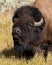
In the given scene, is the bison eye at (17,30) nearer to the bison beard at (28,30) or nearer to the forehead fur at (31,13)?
the bison beard at (28,30)

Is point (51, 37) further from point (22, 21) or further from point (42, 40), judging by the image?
point (22, 21)

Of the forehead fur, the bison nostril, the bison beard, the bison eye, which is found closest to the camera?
the bison eye

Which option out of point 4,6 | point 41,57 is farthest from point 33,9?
point 4,6

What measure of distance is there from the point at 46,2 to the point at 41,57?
1.70m

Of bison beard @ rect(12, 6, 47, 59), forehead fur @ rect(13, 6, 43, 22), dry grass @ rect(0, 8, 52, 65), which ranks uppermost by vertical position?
forehead fur @ rect(13, 6, 43, 22)

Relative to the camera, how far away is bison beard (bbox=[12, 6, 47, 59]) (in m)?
9.45

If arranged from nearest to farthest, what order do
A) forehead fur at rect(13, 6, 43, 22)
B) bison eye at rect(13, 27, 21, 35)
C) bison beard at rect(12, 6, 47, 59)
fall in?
bison eye at rect(13, 27, 21, 35) → bison beard at rect(12, 6, 47, 59) → forehead fur at rect(13, 6, 43, 22)

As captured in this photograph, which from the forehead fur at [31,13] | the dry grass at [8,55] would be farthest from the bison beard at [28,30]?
the dry grass at [8,55]

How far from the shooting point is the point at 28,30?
964 cm

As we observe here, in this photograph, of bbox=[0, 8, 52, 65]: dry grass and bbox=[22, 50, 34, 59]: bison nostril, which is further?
bbox=[22, 50, 34, 59]: bison nostril

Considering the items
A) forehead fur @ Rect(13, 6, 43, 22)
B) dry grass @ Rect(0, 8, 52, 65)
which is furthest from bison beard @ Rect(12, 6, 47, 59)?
dry grass @ Rect(0, 8, 52, 65)

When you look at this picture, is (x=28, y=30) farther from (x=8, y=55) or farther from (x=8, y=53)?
(x=8, y=53)

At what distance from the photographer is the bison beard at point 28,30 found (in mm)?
9453

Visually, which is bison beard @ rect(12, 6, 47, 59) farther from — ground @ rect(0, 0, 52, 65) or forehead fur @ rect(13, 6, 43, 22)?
ground @ rect(0, 0, 52, 65)
